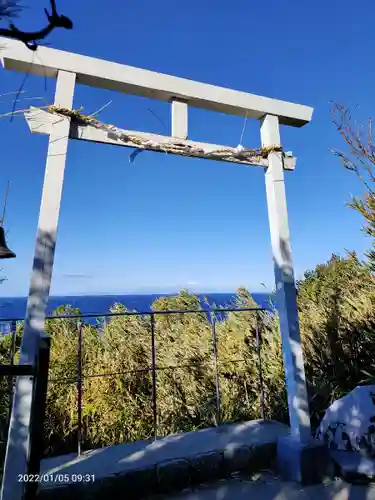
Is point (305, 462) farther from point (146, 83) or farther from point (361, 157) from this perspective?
point (146, 83)

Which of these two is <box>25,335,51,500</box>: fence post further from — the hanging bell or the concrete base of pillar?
the concrete base of pillar

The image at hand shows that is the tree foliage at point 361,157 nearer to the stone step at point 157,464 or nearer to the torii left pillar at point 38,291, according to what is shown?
the stone step at point 157,464

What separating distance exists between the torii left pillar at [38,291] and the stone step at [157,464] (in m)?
0.28

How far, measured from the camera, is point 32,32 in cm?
63

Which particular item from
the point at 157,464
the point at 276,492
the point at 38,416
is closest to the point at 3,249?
the point at 38,416

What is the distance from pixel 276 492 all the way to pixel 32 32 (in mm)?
2316

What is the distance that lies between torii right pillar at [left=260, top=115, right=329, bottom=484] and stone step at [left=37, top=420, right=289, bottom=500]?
24 centimetres

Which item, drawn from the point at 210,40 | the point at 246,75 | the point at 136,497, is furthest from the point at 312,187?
the point at 136,497

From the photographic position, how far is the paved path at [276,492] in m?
1.89

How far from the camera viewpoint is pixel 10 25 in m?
0.64

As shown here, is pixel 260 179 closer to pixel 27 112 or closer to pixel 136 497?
pixel 27 112

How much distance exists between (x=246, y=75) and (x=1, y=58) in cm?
309

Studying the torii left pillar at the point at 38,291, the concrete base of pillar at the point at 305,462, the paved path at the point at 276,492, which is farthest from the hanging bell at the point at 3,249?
the concrete base of pillar at the point at 305,462

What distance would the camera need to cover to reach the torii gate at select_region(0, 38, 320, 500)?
5.49ft
